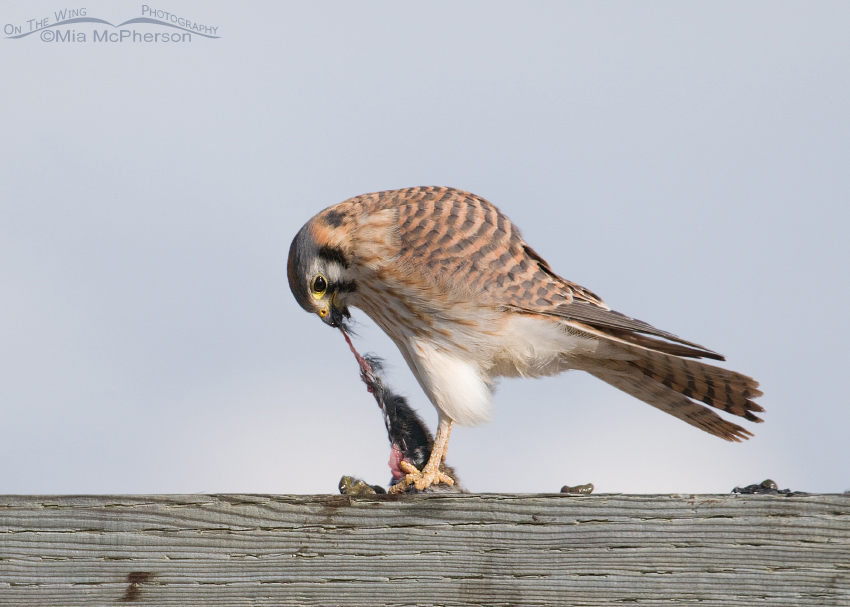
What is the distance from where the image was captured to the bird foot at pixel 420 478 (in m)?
2.85

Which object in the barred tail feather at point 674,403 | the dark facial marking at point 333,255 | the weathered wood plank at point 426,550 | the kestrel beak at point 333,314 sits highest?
the dark facial marking at point 333,255

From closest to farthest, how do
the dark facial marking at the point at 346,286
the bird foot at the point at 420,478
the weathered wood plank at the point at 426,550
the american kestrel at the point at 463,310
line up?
1. the weathered wood plank at the point at 426,550
2. the bird foot at the point at 420,478
3. the american kestrel at the point at 463,310
4. the dark facial marking at the point at 346,286

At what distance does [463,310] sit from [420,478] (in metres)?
0.67

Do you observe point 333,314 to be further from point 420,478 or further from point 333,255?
point 420,478

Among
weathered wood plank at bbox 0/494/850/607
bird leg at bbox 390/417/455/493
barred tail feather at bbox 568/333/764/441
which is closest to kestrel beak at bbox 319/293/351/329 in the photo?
bird leg at bbox 390/417/455/493

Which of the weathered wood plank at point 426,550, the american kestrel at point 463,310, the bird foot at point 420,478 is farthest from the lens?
the american kestrel at point 463,310

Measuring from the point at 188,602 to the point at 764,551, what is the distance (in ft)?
4.39

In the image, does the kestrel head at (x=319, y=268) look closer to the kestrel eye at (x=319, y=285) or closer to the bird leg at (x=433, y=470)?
the kestrel eye at (x=319, y=285)

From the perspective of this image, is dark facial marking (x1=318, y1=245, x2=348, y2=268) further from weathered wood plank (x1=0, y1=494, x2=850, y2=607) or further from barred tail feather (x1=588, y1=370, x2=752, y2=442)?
weathered wood plank (x1=0, y1=494, x2=850, y2=607)

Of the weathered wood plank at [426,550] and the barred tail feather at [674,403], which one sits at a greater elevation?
the barred tail feather at [674,403]

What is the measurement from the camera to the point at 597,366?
353 centimetres

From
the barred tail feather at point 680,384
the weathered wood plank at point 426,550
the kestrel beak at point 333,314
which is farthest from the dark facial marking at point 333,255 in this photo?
the weathered wood plank at point 426,550

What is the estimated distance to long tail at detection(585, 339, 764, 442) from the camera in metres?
3.09

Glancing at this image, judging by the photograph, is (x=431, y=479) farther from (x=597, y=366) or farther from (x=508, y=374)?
(x=597, y=366)
